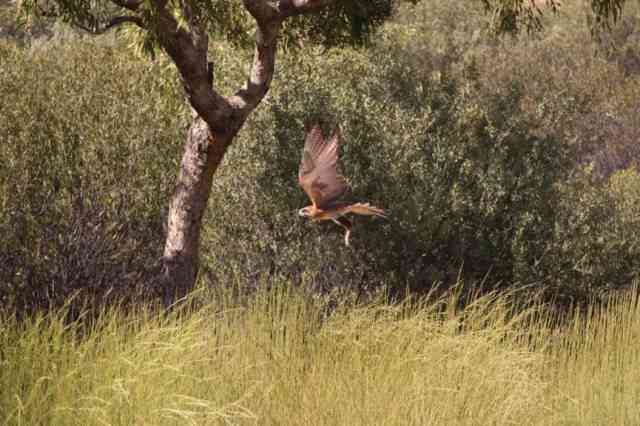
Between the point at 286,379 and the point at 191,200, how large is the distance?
2.97 metres

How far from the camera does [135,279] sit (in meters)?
7.12

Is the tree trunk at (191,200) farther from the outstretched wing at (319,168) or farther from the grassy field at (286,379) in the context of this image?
the outstretched wing at (319,168)

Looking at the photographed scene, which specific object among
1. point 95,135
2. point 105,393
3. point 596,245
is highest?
point 95,135

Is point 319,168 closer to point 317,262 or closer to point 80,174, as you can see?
point 317,262

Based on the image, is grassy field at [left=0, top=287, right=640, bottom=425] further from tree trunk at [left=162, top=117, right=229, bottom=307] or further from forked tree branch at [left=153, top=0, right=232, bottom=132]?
forked tree branch at [left=153, top=0, right=232, bottom=132]

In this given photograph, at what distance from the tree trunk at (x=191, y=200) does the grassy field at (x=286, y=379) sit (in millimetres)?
1847

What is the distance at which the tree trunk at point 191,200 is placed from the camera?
8.22m

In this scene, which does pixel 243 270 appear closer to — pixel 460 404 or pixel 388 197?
pixel 388 197

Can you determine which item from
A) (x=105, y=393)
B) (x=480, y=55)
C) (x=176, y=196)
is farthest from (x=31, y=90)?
(x=480, y=55)

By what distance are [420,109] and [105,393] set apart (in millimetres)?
5596

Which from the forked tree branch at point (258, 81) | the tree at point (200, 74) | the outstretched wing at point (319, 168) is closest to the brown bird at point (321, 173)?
the outstretched wing at point (319, 168)

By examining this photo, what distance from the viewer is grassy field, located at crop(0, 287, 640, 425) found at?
192 inches

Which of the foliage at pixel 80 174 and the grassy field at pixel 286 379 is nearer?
the grassy field at pixel 286 379

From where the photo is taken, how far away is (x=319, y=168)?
5.75 m
